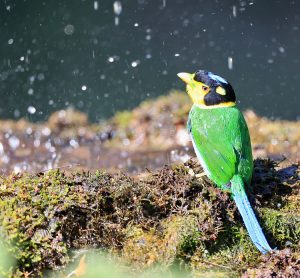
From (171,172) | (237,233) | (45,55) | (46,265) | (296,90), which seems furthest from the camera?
(45,55)

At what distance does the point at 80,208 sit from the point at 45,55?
7826 mm

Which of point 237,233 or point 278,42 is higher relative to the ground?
point 237,233

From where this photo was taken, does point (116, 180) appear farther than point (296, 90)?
No

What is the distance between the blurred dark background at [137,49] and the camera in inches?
368

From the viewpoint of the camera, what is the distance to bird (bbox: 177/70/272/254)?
8.90 feet

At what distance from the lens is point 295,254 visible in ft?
8.24

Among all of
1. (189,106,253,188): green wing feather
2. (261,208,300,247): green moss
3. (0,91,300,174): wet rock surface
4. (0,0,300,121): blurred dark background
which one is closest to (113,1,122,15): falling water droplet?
(0,0,300,121): blurred dark background

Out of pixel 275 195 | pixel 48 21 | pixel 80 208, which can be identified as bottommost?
pixel 48 21

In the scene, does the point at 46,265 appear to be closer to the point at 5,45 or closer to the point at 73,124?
the point at 73,124

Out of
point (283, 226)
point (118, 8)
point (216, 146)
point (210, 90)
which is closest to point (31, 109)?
point (118, 8)

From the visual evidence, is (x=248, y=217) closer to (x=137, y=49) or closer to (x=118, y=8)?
(x=137, y=49)

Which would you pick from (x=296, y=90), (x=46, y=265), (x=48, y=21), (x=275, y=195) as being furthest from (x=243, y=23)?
(x=46, y=265)

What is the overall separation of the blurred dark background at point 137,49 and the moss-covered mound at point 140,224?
6.29 m

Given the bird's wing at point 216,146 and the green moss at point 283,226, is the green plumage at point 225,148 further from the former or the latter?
the green moss at point 283,226
